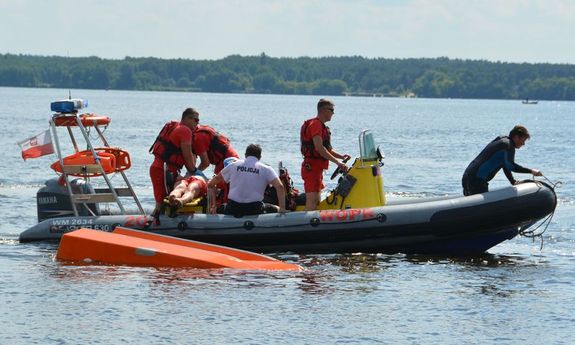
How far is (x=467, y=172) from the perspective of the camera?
1478cm

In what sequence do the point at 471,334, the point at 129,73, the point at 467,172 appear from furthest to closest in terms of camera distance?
the point at 129,73, the point at 467,172, the point at 471,334

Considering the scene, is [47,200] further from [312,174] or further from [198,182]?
[312,174]

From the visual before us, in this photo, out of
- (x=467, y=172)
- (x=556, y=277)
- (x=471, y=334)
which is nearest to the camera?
(x=471, y=334)

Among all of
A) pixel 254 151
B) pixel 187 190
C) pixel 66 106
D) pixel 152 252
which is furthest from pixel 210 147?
pixel 152 252

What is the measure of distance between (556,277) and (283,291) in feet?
10.6

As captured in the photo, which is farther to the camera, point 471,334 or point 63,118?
point 63,118

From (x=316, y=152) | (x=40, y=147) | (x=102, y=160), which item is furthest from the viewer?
(x=102, y=160)

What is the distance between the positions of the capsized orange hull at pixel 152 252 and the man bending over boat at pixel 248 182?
0.70m

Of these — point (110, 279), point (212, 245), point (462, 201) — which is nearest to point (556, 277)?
point (462, 201)

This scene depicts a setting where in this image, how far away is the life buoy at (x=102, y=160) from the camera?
15.3m

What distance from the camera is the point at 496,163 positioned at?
1456 centimetres

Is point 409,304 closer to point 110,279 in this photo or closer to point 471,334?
point 471,334

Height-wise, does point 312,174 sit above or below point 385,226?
above

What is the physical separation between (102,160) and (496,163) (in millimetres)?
4769
